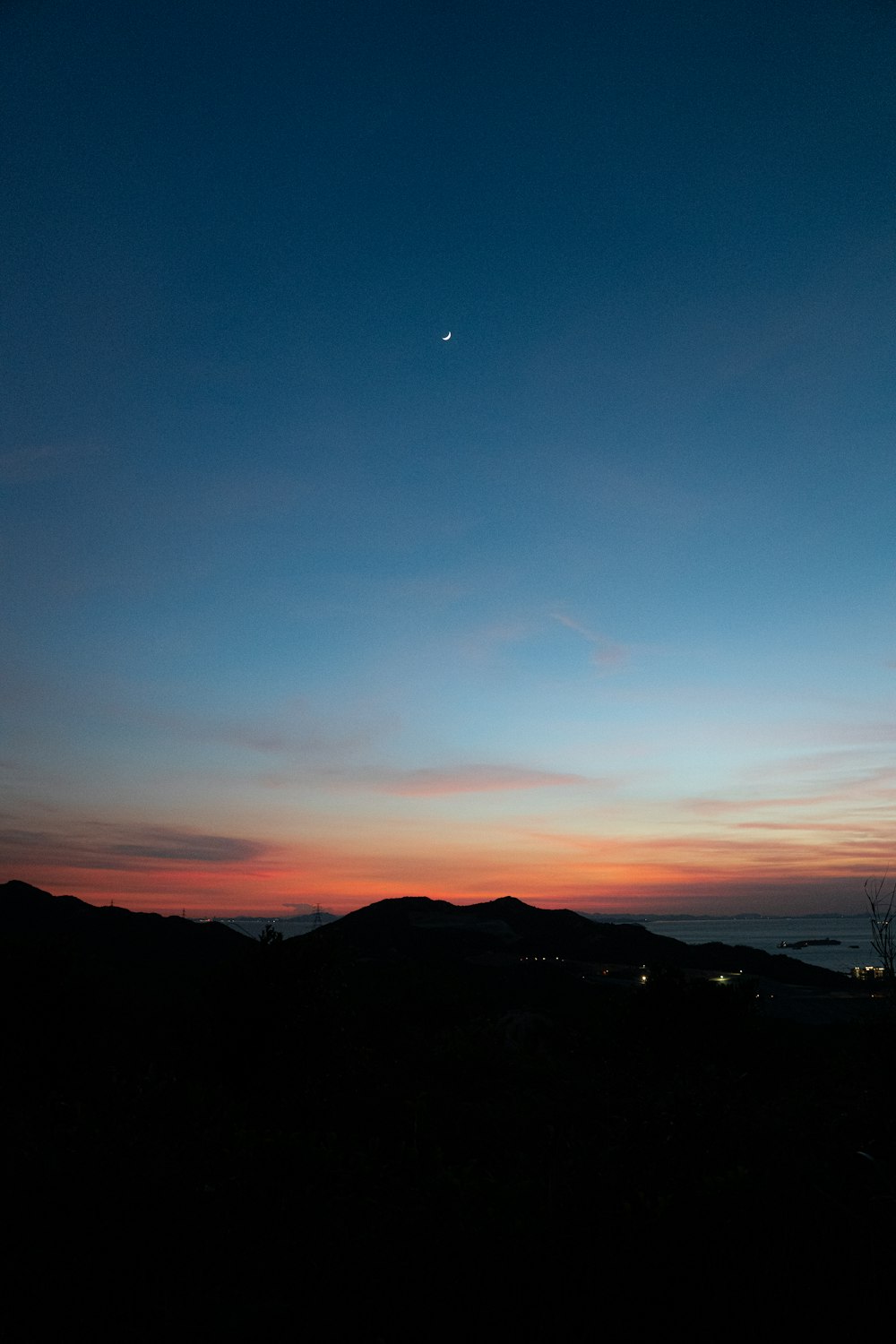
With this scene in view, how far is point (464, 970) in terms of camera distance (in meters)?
52.3

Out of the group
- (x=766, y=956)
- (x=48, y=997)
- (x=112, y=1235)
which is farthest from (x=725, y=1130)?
(x=766, y=956)

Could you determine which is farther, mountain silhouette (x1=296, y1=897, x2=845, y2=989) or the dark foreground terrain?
mountain silhouette (x1=296, y1=897, x2=845, y2=989)

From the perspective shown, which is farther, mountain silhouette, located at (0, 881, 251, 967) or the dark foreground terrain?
mountain silhouette, located at (0, 881, 251, 967)

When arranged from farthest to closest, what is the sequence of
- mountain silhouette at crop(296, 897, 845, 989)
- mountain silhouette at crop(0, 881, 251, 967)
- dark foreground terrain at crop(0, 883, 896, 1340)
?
mountain silhouette at crop(296, 897, 845, 989) → mountain silhouette at crop(0, 881, 251, 967) → dark foreground terrain at crop(0, 883, 896, 1340)

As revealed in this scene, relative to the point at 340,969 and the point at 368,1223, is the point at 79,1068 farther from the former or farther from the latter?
the point at 368,1223

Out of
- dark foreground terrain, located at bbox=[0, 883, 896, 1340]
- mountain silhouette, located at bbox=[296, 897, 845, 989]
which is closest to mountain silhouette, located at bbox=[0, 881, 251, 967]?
mountain silhouette, located at bbox=[296, 897, 845, 989]

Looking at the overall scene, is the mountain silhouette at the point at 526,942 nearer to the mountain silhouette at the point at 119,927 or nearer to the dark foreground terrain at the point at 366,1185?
the mountain silhouette at the point at 119,927

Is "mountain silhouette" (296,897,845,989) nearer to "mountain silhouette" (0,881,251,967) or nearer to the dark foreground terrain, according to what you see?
"mountain silhouette" (0,881,251,967)

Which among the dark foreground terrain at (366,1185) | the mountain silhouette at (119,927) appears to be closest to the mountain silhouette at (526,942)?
the mountain silhouette at (119,927)

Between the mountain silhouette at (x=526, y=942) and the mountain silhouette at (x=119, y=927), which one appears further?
the mountain silhouette at (x=526, y=942)

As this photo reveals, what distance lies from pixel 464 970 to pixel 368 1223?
160 feet

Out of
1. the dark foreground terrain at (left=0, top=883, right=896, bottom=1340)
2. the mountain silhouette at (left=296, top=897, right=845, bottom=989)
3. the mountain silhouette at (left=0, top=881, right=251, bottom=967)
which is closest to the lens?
the dark foreground terrain at (left=0, top=883, right=896, bottom=1340)

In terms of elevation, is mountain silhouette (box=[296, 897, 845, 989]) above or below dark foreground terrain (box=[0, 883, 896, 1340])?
below

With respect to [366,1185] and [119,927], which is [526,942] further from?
[366,1185]
